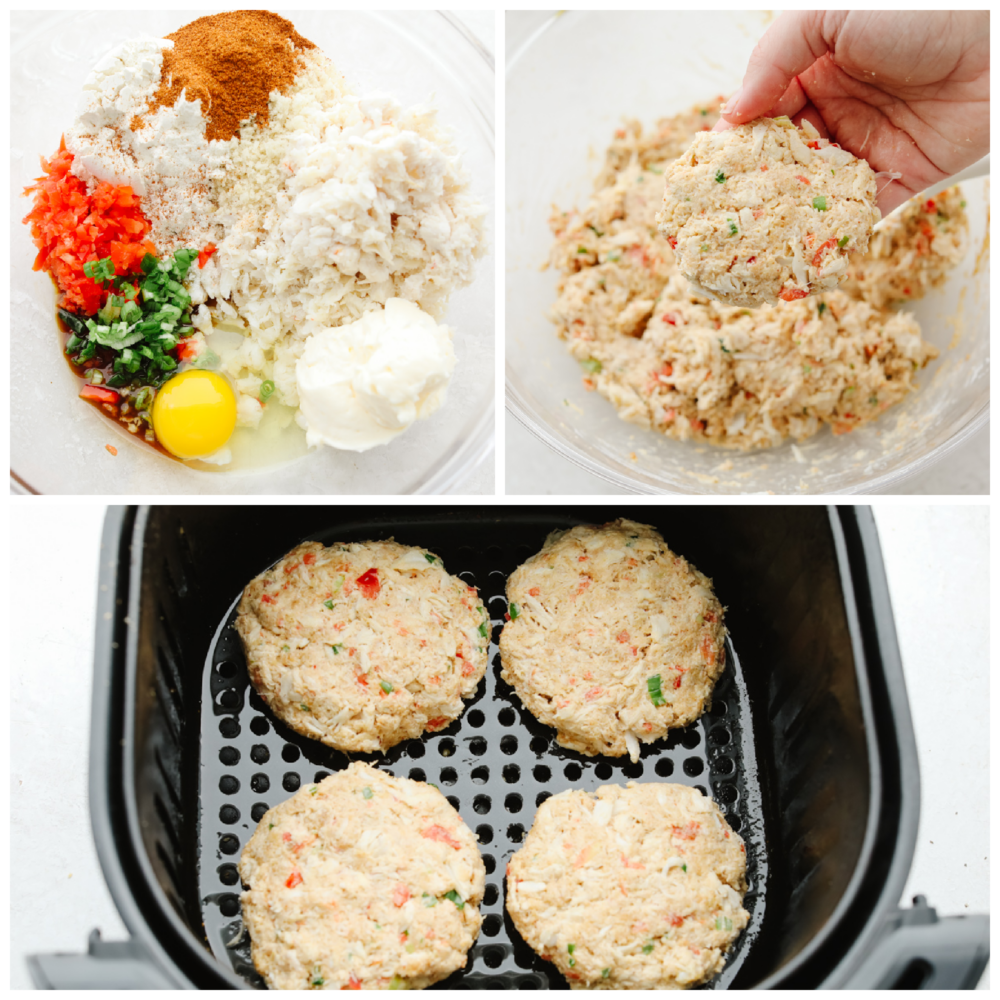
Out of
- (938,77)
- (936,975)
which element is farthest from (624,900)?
(938,77)

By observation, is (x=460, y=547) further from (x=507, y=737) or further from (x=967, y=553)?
(x=967, y=553)

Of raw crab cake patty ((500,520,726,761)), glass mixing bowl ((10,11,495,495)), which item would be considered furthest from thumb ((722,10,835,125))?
raw crab cake patty ((500,520,726,761))

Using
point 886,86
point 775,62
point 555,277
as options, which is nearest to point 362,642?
point 555,277

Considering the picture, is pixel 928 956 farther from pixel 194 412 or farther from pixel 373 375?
pixel 194 412

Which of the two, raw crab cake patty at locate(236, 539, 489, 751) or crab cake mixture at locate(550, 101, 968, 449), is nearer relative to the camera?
raw crab cake patty at locate(236, 539, 489, 751)

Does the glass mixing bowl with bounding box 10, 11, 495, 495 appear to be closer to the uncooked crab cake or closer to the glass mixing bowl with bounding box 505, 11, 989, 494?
Answer: the glass mixing bowl with bounding box 505, 11, 989, 494
